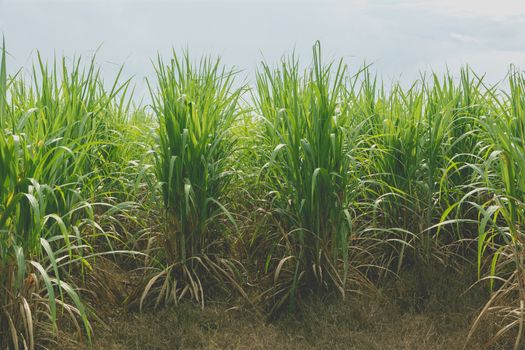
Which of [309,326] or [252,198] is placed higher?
[252,198]

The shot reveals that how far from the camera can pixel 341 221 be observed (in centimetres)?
304

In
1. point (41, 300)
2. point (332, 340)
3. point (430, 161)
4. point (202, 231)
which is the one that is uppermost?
point (430, 161)

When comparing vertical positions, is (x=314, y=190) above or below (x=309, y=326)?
above

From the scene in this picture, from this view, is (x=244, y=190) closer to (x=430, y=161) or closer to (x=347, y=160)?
(x=347, y=160)

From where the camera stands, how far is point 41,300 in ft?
8.38

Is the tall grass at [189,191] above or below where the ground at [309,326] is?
above

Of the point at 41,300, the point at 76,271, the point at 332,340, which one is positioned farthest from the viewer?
the point at 76,271

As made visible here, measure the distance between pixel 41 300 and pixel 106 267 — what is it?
836 millimetres

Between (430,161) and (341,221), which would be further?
(430,161)

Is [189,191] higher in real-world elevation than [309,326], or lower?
higher

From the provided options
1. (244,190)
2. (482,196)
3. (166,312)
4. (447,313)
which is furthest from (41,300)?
(482,196)

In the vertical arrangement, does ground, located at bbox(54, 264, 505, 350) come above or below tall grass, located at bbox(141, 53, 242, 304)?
below

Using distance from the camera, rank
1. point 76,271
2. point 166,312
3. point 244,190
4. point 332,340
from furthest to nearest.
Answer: point 244,190 → point 76,271 → point 166,312 → point 332,340

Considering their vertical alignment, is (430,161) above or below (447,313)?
above
